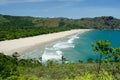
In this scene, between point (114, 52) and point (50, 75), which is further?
point (114, 52)

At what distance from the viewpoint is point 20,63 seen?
76562 mm

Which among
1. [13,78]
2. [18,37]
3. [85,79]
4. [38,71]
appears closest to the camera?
[85,79]

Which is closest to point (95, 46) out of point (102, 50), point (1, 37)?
point (102, 50)

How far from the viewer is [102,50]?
6675 centimetres

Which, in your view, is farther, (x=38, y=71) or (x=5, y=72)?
(x=38, y=71)

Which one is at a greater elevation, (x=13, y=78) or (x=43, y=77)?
(x=13, y=78)

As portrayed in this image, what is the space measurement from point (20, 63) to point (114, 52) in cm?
2469

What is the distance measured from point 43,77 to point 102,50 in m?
16.6

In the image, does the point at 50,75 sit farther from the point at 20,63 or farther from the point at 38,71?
the point at 20,63

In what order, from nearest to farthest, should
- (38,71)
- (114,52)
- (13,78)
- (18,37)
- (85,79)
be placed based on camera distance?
(85,79)
(13,78)
(38,71)
(114,52)
(18,37)

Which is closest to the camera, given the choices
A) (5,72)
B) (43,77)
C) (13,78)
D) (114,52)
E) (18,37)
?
(13,78)

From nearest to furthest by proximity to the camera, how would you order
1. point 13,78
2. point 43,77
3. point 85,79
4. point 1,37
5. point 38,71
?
1. point 85,79
2. point 13,78
3. point 43,77
4. point 38,71
5. point 1,37

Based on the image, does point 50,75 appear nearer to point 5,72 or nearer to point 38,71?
point 38,71

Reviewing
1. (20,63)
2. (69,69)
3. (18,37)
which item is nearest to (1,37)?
(18,37)
